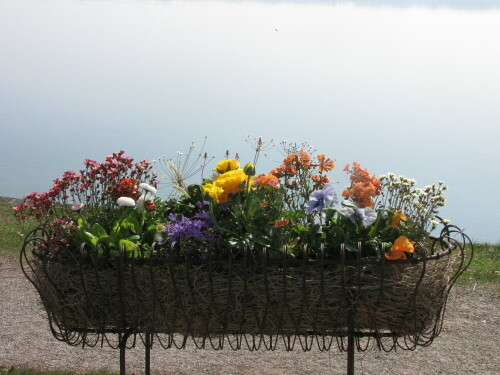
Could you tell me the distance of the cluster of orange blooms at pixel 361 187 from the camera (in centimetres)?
270

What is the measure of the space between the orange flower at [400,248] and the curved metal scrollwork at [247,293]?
3 cm

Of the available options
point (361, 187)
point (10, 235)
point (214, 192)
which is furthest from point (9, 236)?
point (361, 187)

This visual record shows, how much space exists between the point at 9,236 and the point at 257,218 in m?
5.34

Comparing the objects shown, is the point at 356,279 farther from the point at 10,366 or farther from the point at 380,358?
the point at 10,366

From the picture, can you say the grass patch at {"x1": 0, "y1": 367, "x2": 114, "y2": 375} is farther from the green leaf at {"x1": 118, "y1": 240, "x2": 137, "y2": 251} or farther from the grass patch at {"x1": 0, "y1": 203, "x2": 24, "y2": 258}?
the grass patch at {"x1": 0, "y1": 203, "x2": 24, "y2": 258}

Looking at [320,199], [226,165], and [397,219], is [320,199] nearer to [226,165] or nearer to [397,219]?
[397,219]

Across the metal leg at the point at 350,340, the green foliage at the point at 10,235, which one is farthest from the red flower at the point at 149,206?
the green foliage at the point at 10,235

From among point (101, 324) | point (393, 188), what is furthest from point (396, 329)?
point (101, 324)

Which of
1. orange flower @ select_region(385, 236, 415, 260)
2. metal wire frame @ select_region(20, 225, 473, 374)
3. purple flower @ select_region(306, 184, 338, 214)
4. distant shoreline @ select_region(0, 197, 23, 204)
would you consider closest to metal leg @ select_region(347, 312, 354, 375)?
metal wire frame @ select_region(20, 225, 473, 374)

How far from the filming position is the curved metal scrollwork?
2.48m

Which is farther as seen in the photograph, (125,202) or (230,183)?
(125,202)

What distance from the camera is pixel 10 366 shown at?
402 centimetres

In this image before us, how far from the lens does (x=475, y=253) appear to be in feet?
22.0

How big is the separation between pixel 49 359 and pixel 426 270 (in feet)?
8.72
